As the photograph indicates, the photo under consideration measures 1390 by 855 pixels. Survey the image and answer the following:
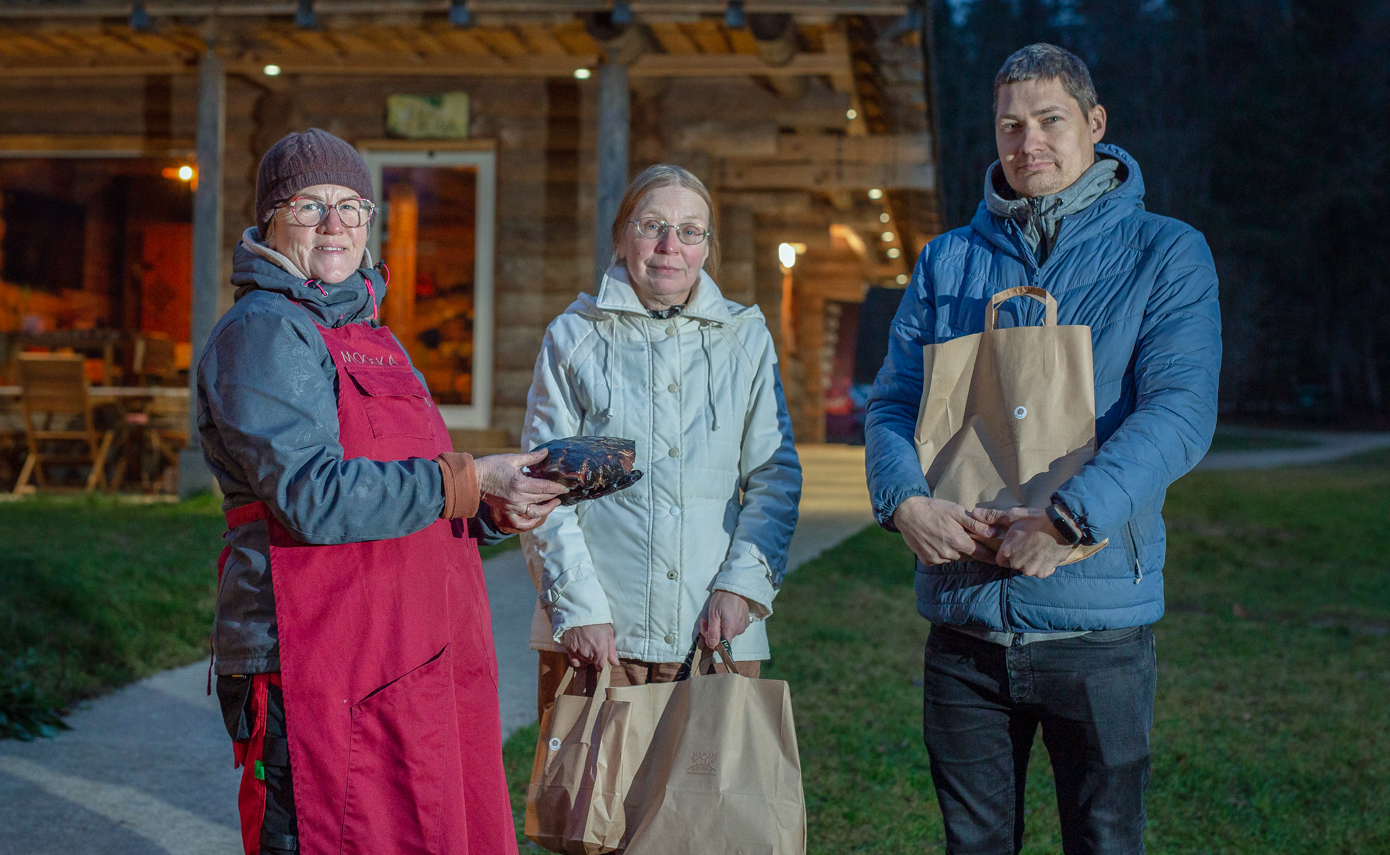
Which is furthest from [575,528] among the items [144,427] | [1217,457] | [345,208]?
[1217,457]

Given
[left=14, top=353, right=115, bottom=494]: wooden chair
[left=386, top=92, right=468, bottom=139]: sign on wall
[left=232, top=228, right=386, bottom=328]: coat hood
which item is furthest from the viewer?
[left=386, top=92, right=468, bottom=139]: sign on wall

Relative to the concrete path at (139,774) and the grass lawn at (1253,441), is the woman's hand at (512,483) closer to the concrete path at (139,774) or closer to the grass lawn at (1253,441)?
the concrete path at (139,774)

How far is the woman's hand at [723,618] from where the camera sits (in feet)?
8.23

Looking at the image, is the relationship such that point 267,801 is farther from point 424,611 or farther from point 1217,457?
point 1217,457

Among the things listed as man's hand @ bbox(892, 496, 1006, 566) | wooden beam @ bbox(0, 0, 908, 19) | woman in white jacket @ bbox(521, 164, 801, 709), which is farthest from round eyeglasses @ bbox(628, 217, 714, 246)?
wooden beam @ bbox(0, 0, 908, 19)

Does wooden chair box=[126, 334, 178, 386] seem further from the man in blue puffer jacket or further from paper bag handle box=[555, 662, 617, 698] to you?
the man in blue puffer jacket

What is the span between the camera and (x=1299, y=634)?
6957 millimetres

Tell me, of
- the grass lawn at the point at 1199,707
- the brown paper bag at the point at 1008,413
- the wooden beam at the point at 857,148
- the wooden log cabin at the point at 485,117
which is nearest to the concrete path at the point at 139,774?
the grass lawn at the point at 1199,707

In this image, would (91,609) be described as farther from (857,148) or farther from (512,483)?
(857,148)

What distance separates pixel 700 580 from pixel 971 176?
48806 mm

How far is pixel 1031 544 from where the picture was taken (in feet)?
6.85

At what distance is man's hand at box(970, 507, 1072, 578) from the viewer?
2.07 metres

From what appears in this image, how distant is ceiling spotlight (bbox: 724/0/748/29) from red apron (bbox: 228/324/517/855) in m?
6.81

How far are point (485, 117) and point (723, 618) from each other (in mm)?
9123
